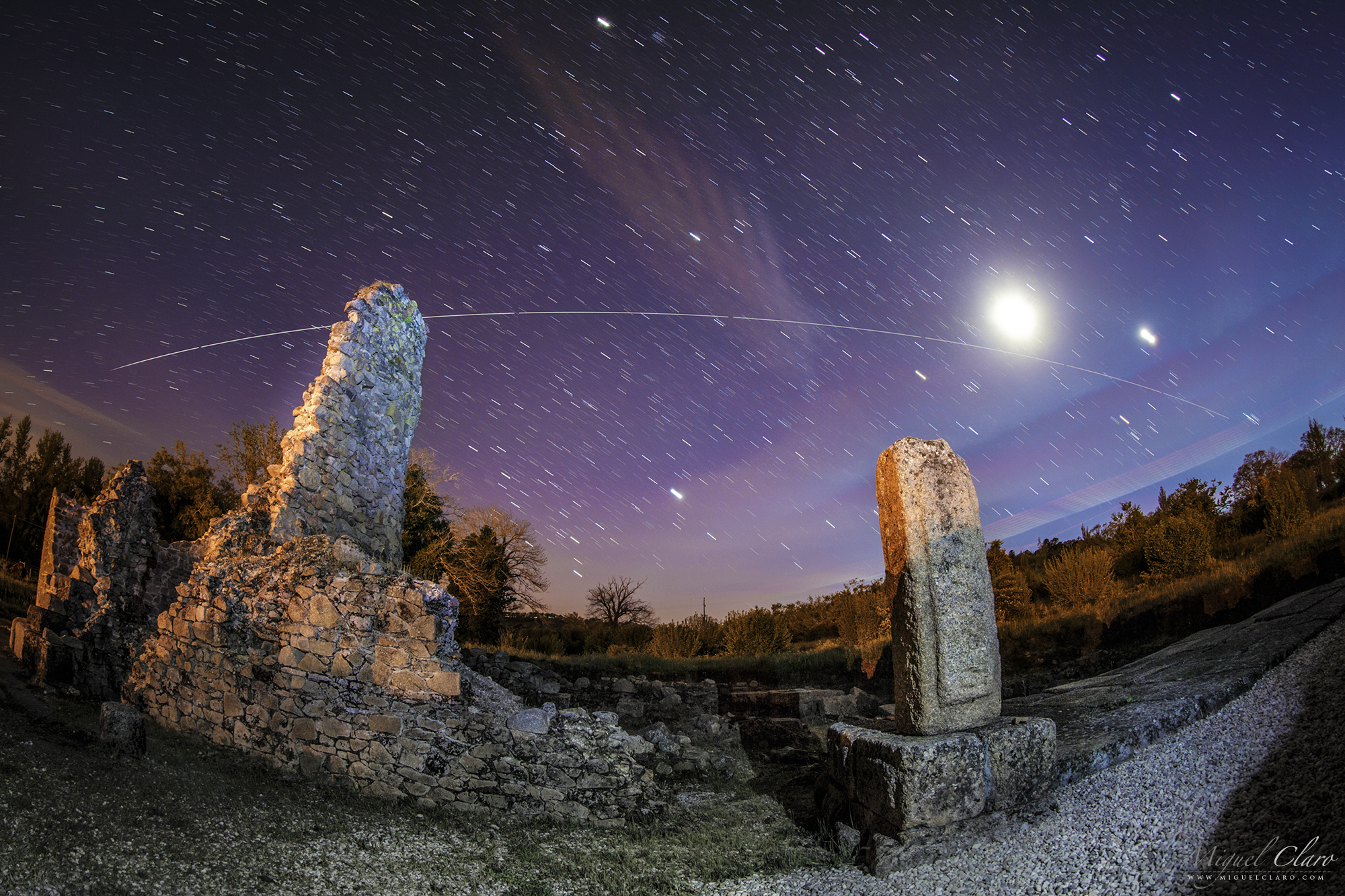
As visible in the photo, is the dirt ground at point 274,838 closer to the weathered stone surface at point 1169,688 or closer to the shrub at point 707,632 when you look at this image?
the weathered stone surface at point 1169,688

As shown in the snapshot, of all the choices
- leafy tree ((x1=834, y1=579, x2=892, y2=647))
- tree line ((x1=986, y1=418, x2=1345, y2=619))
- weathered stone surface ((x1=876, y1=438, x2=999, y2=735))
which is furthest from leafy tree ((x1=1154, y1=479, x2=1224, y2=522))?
weathered stone surface ((x1=876, y1=438, x2=999, y2=735))

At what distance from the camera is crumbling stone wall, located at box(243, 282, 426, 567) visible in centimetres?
848

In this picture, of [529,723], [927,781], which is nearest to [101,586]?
[529,723]

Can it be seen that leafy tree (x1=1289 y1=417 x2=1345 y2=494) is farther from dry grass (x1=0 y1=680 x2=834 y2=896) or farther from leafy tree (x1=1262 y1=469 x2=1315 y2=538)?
dry grass (x1=0 y1=680 x2=834 y2=896)

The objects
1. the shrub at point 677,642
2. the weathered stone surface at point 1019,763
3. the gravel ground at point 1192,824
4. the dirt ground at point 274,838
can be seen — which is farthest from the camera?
the shrub at point 677,642

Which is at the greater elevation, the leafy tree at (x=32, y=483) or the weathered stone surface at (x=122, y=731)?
the leafy tree at (x=32, y=483)

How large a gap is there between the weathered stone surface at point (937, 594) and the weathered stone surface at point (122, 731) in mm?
7171

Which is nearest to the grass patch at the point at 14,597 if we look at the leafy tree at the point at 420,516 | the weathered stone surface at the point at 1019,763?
the leafy tree at the point at 420,516

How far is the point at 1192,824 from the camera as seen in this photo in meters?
3.99

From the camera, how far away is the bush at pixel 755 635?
23672mm

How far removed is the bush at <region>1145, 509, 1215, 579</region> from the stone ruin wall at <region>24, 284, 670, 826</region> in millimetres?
18340

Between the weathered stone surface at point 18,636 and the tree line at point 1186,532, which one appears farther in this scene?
the tree line at point 1186,532

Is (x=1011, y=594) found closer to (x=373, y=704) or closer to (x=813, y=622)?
(x=813, y=622)

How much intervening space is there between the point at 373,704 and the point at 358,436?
4.20 metres
